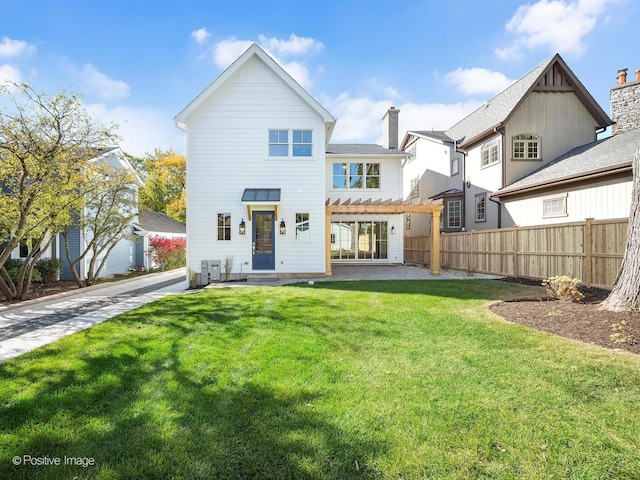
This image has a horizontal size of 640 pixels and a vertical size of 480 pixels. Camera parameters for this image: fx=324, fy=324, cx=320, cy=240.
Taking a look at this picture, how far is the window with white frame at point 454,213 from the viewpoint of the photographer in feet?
63.8

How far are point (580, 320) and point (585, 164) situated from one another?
31.3ft

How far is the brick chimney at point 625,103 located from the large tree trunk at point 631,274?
14.2 meters

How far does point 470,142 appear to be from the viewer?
18031mm

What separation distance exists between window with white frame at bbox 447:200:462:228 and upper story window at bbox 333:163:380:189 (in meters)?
5.12

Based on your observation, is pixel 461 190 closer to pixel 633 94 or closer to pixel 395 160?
pixel 395 160

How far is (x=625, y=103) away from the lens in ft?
53.9

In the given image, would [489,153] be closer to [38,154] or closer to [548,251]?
[548,251]

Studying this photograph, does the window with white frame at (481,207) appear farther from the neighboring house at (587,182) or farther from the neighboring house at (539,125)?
the neighboring house at (587,182)

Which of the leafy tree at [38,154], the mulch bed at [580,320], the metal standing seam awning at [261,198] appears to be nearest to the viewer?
the mulch bed at [580,320]

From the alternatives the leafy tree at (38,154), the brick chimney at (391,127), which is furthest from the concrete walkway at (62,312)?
the brick chimney at (391,127)

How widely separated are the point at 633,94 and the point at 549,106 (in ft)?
14.6

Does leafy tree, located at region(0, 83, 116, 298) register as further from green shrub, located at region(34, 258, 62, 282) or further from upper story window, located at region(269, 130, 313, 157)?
upper story window, located at region(269, 130, 313, 157)

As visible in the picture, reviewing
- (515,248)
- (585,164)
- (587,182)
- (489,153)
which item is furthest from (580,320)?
(489,153)

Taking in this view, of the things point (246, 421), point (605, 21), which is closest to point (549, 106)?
point (605, 21)
